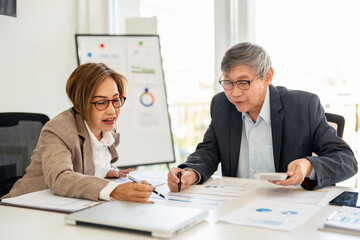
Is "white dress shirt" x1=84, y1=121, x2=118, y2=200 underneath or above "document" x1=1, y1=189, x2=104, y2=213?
above

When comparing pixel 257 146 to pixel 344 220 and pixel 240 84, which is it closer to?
pixel 240 84

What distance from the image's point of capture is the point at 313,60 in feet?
9.71

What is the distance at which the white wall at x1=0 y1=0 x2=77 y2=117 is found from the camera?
9.71 feet

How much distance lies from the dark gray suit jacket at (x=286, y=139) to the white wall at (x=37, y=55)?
165 centimetres

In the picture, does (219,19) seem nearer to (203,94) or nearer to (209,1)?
(209,1)

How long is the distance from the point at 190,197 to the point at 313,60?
1912mm

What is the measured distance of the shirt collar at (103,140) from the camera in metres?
1.79

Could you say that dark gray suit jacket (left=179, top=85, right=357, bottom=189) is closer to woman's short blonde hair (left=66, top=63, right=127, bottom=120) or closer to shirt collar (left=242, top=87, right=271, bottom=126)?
shirt collar (left=242, top=87, right=271, bottom=126)

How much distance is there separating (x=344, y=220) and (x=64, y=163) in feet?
3.18

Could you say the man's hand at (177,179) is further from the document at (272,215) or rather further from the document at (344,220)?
the document at (344,220)

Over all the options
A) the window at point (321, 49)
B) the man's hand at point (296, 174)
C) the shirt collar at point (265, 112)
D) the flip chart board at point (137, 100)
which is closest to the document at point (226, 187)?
the man's hand at point (296, 174)

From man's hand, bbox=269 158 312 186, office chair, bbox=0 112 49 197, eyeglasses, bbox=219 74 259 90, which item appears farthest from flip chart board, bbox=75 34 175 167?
man's hand, bbox=269 158 312 186

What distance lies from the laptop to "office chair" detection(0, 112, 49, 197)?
37.8 inches

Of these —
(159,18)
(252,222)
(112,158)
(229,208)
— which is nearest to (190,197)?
(229,208)
